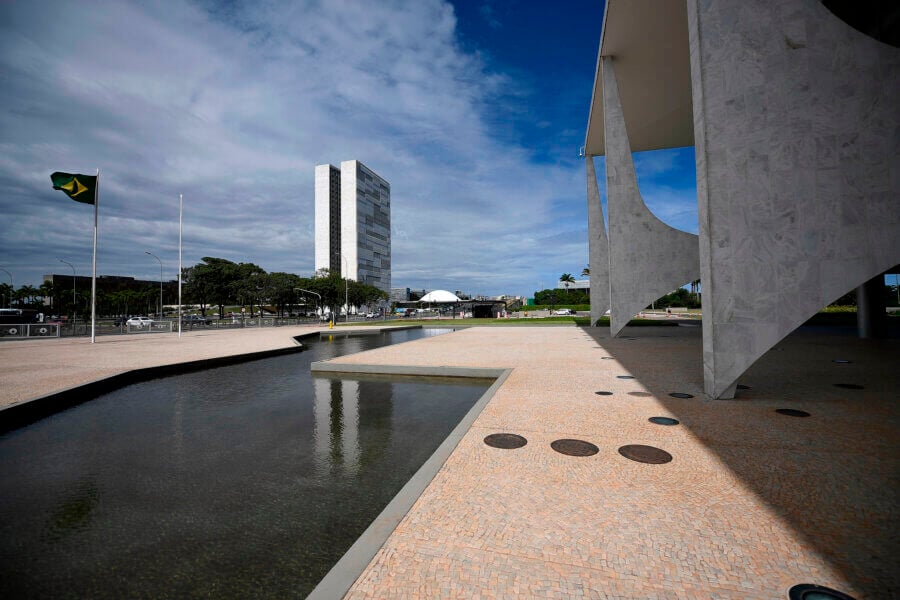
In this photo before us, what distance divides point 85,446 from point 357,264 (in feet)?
381

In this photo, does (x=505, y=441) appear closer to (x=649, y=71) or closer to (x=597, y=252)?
(x=649, y=71)

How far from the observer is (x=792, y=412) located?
570cm

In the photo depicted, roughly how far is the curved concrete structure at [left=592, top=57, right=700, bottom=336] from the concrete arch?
11.1m

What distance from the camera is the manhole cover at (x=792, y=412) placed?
5559 millimetres

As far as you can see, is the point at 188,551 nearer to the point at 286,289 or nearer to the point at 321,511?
the point at 321,511

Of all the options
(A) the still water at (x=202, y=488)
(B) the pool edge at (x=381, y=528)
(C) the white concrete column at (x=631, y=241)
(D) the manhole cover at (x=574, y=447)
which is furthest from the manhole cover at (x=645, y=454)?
(C) the white concrete column at (x=631, y=241)

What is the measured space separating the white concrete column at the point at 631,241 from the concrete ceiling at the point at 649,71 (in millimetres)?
1371

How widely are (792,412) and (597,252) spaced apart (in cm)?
2080

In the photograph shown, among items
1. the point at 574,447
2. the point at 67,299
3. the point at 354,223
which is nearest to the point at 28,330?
the point at 574,447

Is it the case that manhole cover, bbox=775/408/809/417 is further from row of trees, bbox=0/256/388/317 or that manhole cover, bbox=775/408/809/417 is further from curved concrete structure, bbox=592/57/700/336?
row of trees, bbox=0/256/388/317

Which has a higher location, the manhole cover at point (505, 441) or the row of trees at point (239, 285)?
the row of trees at point (239, 285)

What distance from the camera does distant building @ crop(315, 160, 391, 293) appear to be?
11906 centimetres

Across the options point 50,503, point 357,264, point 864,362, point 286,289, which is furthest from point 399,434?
point 357,264

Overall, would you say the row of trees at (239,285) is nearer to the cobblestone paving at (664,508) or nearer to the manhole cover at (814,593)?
the cobblestone paving at (664,508)
